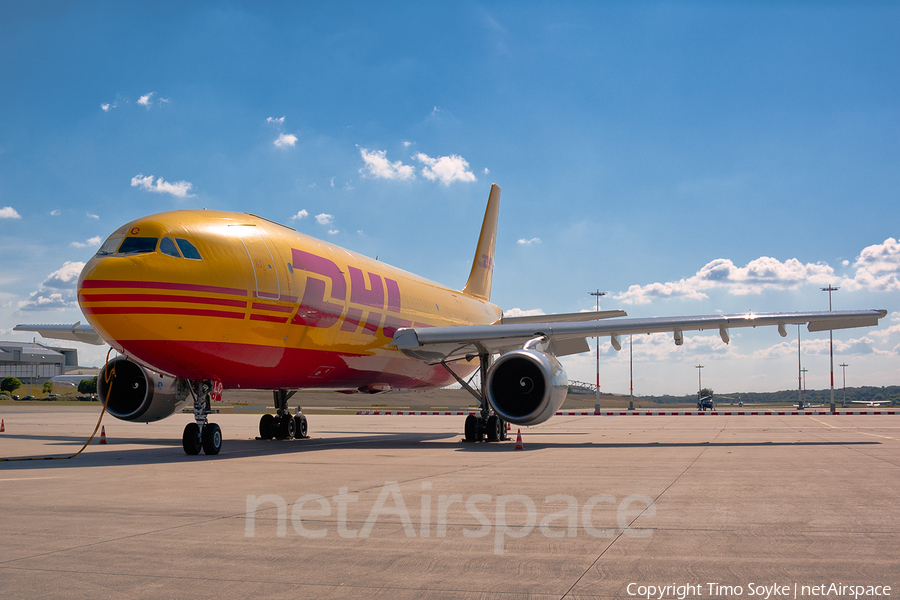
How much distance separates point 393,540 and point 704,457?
8821 mm

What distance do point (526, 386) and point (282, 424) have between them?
6.35 metres

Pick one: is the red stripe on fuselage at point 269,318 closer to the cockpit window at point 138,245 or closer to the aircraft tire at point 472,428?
the cockpit window at point 138,245

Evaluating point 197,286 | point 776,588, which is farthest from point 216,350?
point 776,588

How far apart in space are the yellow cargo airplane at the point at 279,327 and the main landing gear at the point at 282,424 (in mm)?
36

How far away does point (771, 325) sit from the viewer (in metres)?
16.7

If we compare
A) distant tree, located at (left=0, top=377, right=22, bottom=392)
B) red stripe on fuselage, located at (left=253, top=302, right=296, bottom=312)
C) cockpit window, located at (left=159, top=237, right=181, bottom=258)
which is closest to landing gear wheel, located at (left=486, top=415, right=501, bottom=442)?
red stripe on fuselage, located at (left=253, top=302, right=296, bottom=312)

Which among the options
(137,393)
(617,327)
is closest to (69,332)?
(137,393)

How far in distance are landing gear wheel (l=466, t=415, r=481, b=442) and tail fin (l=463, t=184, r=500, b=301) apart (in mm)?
8991

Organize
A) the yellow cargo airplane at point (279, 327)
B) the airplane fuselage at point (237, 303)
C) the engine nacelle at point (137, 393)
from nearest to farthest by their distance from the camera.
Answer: the airplane fuselage at point (237, 303)
the yellow cargo airplane at point (279, 327)
the engine nacelle at point (137, 393)

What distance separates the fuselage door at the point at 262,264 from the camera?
1287 centimetres

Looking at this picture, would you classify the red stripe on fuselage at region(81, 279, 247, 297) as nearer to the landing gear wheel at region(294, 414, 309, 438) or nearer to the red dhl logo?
the red dhl logo

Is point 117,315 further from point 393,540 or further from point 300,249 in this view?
point 393,540

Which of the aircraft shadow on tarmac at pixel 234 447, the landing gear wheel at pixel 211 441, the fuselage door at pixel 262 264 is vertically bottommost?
the aircraft shadow on tarmac at pixel 234 447

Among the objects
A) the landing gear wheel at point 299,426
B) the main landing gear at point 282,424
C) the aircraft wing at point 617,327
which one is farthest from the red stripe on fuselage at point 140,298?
the landing gear wheel at point 299,426
